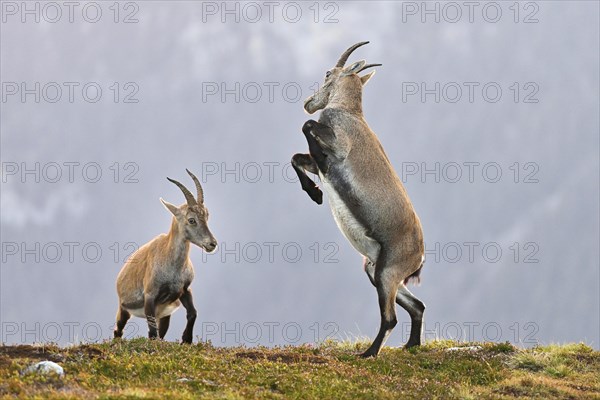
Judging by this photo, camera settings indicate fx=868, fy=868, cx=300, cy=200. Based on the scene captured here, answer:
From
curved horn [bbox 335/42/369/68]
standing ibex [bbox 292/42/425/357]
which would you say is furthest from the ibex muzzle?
standing ibex [bbox 292/42/425/357]

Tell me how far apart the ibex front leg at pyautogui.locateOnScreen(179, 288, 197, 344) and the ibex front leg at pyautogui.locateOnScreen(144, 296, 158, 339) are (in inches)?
22.0

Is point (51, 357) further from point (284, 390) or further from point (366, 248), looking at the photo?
point (366, 248)

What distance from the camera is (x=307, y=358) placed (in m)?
13.8

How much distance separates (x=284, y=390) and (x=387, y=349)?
16.6ft

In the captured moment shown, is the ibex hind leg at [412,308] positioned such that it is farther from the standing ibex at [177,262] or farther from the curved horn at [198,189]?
the curved horn at [198,189]

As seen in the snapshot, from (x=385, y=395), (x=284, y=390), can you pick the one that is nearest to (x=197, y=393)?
(x=284, y=390)

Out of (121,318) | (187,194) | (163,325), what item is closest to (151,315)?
(163,325)

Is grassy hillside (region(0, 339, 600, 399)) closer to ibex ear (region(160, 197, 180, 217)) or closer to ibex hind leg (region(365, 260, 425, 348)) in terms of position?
ibex hind leg (region(365, 260, 425, 348))

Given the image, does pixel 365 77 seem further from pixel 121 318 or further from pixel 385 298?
pixel 121 318

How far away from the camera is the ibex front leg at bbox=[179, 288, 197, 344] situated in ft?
53.4

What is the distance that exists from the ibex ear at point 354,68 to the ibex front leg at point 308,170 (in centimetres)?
215

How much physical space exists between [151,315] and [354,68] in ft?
20.2

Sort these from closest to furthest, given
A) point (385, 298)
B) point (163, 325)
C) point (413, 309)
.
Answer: point (385, 298) < point (413, 309) < point (163, 325)

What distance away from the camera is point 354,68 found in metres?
16.8
